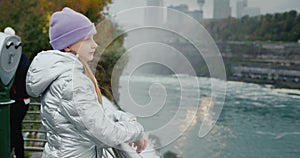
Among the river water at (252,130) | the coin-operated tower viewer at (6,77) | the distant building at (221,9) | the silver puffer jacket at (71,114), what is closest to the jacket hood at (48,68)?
the silver puffer jacket at (71,114)

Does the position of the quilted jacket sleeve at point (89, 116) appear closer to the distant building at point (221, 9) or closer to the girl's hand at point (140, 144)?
the girl's hand at point (140, 144)

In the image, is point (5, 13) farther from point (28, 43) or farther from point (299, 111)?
point (299, 111)

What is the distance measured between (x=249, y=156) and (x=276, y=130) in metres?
3.32

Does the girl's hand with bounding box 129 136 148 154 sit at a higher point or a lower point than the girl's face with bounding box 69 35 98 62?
lower

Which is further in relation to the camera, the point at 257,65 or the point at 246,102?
the point at 246,102

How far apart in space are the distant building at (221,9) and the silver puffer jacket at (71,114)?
11.1 m

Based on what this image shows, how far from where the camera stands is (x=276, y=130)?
13.5m

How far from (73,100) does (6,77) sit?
70 centimetres

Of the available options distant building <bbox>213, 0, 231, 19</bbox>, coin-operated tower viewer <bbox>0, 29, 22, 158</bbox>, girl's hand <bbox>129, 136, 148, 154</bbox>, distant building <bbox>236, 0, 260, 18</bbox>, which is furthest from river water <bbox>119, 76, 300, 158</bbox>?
girl's hand <bbox>129, 136, 148, 154</bbox>

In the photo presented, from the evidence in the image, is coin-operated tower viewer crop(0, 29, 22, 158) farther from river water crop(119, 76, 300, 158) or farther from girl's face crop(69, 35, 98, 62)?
river water crop(119, 76, 300, 158)

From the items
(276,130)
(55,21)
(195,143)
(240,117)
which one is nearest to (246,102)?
(240,117)

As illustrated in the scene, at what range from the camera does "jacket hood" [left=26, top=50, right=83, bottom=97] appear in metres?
0.56

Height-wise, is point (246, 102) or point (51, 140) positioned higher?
point (51, 140)

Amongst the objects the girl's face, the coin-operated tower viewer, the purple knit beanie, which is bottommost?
the coin-operated tower viewer
